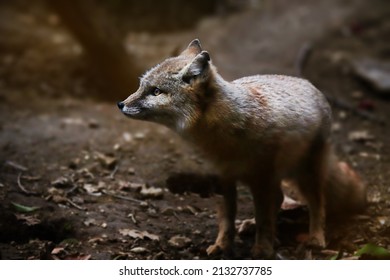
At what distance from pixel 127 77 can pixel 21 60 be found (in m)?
2.73

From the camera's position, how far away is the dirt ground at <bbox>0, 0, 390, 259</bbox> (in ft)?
11.1

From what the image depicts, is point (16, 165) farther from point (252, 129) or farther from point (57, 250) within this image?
point (252, 129)

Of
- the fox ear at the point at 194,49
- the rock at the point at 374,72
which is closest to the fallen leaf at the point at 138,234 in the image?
the fox ear at the point at 194,49

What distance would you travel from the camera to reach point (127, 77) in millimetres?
4035

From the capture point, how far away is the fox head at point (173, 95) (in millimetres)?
3070

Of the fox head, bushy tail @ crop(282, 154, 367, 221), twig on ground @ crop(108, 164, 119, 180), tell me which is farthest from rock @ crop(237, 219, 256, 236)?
twig on ground @ crop(108, 164, 119, 180)

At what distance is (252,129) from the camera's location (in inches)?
127

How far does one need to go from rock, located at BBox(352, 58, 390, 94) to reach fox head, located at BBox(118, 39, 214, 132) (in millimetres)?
2579

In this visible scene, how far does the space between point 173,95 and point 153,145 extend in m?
1.31

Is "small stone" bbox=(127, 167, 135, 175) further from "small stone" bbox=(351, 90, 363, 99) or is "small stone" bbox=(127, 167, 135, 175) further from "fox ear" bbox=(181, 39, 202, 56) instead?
"small stone" bbox=(351, 90, 363, 99)

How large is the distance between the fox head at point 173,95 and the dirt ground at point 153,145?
1.01 ft

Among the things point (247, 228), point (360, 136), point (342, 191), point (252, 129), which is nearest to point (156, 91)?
point (252, 129)

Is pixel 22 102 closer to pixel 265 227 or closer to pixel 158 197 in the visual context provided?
pixel 158 197
